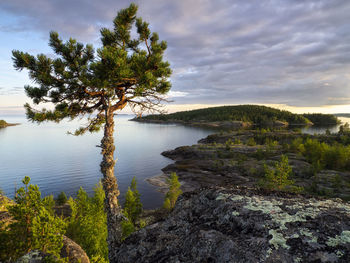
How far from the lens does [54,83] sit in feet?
31.7

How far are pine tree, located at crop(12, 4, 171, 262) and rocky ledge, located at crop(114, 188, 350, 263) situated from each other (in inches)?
217

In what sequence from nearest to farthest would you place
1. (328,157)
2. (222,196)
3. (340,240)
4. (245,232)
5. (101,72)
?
(340,240), (245,232), (222,196), (101,72), (328,157)

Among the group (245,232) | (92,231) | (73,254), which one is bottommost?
(92,231)

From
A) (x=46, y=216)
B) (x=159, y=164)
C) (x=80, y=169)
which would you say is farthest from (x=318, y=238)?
(x=80, y=169)

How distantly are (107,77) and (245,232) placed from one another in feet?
25.9

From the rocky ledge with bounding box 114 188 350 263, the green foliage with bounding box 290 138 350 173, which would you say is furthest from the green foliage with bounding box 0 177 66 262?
the green foliage with bounding box 290 138 350 173

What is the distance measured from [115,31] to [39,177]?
56.4 m

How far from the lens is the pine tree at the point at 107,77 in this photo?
8727 mm

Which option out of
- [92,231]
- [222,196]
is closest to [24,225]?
[92,231]

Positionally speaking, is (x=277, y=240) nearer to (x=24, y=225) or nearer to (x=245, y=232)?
(x=245, y=232)

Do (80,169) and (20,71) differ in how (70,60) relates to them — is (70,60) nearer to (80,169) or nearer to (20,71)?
(20,71)

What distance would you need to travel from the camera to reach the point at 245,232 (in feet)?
11.9

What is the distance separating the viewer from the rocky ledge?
301 centimetres

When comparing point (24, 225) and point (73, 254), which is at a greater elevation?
point (24, 225)
